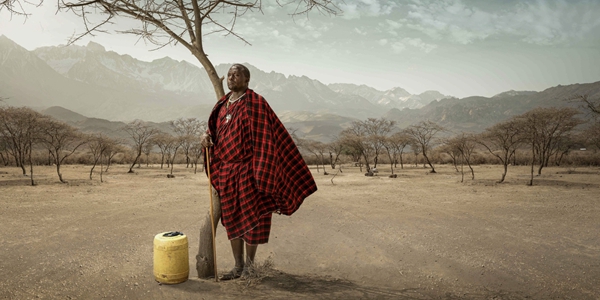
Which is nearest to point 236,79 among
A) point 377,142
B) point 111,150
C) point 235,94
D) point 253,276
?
point 235,94

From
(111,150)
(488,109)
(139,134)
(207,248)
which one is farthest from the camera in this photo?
(488,109)

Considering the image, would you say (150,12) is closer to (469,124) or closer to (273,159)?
(273,159)

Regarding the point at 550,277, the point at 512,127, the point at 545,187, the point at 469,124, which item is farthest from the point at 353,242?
the point at 469,124

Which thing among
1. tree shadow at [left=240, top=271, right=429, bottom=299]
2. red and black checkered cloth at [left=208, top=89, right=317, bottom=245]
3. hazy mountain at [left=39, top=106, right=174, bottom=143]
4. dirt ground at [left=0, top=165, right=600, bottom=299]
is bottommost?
dirt ground at [left=0, top=165, right=600, bottom=299]

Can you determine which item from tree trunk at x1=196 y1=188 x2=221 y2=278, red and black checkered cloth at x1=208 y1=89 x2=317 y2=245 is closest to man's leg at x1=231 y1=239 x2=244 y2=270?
red and black checkered cloth at x1=208 y1=89 x2=317 y2=245

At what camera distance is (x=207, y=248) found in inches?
156

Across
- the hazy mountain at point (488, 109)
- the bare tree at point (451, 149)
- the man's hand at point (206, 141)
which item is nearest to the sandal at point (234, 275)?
the man's hand at point (206, 141)

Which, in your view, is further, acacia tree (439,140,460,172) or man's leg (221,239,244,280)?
acacia tree (439,140,460,172)

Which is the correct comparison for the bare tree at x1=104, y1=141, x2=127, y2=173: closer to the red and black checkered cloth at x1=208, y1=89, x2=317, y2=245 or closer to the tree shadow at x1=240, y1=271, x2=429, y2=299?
the red and black checkered cloth at x1=208, y1=89, x2=317, y2=245

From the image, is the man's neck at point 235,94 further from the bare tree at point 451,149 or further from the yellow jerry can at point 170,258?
the bare tree at point 451,149

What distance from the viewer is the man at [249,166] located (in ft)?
11.3

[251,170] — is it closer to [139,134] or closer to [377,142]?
[377,142]

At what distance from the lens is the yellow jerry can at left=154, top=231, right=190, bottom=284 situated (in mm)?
3399

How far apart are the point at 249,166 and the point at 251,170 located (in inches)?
1.9
